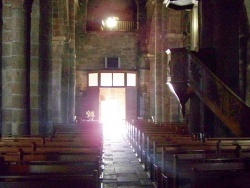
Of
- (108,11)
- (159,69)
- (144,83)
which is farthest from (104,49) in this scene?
(159,69)

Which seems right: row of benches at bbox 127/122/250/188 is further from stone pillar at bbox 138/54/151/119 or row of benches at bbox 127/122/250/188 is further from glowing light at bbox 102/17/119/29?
glowing light at bbox 102/17/119/29

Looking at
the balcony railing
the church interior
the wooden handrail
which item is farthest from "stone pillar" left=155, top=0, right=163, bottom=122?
the wooden handrail

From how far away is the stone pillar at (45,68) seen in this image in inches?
492

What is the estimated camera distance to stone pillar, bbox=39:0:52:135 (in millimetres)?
12491

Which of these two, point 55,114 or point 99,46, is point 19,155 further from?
point 99,46

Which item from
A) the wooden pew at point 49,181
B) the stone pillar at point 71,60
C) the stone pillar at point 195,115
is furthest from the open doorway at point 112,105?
the wooden pew at point 49,181

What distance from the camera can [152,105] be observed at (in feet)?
80.9

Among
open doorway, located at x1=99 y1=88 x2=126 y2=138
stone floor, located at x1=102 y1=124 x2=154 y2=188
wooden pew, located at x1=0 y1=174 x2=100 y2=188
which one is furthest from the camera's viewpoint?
open doorway, located at x1=99 y1=88 x2=126 y2=138

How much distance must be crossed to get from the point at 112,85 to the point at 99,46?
291cm

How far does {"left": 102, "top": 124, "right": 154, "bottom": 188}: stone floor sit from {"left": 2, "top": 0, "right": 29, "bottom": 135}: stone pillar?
2.59m

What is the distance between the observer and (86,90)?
28.7 metres

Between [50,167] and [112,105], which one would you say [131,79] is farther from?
[50,167]

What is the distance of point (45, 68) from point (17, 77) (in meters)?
2.52

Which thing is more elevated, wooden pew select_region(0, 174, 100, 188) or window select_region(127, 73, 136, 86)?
window select_region(127, 73, 136, 86)
